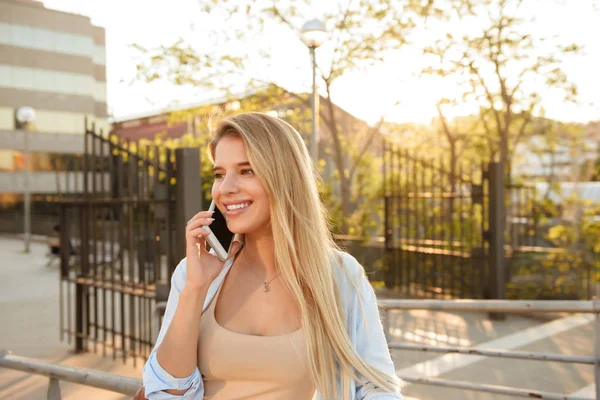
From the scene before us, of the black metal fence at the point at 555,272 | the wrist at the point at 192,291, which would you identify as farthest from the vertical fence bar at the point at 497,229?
the wrist at the point at 192,291

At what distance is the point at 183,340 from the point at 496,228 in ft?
25.5

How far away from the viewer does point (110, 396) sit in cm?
250

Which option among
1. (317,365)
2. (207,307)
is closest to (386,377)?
(317,365)

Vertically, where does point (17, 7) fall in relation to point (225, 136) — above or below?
above

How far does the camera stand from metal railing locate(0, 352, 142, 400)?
198 centimetres

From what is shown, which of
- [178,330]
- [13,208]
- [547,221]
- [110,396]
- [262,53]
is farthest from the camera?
[13,208]

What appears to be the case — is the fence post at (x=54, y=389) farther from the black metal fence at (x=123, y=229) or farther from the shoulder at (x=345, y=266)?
the black metal fence at (x=123, y=229)

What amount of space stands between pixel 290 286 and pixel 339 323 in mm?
211

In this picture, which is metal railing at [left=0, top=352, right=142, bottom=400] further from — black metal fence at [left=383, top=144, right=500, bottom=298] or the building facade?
the building facade

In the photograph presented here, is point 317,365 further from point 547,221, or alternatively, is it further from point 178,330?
point 547,221

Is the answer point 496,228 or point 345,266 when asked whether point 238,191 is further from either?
point 496,228

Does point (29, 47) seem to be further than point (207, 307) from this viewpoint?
Yes

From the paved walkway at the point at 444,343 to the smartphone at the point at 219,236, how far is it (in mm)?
921

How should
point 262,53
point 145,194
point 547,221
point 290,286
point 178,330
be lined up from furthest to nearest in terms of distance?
1. point 262,53
2. point 547,221
3. point 145,194
4. point 290,286
5. point 178,330
